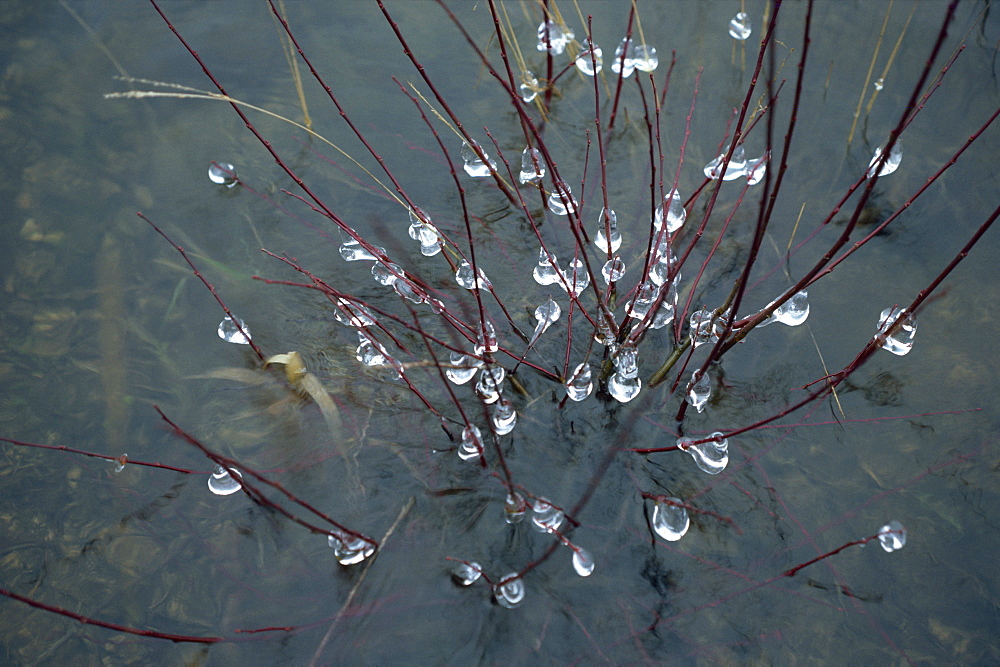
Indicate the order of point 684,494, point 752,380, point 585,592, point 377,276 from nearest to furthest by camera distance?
point 585,592, point 684,494, point 752,380, point 377,276

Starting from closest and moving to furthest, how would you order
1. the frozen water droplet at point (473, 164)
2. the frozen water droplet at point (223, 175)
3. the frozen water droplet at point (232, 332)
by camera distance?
the frozen water droplet at point (232, 332) < the frozen water droplet at point (473, 164) < the frozen water droplet at point (223, 175)

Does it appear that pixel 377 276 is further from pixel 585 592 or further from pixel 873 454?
pixel 873 454

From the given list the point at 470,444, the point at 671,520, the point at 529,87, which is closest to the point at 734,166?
the point at 529,87

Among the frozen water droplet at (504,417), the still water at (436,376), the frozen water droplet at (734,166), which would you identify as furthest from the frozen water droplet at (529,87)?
the frozen water droplet at (504,417)

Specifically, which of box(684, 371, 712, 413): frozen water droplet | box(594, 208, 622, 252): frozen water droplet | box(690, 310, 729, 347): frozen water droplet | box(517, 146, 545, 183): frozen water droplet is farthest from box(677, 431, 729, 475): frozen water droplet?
box(517, 146, 545, 183): frozen water droplet

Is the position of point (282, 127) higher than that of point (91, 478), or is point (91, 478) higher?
point (282, 127)

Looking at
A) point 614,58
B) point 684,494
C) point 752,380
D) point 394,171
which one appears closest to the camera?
point 684,494

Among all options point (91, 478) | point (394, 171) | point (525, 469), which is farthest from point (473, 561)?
point (394, 171)

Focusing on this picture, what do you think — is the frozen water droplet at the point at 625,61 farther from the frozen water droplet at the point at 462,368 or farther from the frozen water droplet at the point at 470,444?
the frozen water droplet at the point at 470,444
